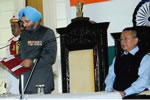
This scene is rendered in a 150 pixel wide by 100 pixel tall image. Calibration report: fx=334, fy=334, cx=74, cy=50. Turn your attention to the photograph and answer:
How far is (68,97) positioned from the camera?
1.50 m

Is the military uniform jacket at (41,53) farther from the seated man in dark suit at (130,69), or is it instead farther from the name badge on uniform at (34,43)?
the seated man in dark suit at (130,69)

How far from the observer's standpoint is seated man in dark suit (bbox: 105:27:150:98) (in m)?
2.80

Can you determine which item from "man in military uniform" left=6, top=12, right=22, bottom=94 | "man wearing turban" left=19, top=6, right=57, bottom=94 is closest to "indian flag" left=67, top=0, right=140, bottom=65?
"man in military uniform" left=6, top=12, right=22, bottom=94

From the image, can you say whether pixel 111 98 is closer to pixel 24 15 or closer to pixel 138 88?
pixel 138 88

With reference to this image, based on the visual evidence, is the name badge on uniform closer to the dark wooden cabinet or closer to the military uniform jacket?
the military uniform jacket

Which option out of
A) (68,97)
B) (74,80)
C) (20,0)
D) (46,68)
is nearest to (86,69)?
(74,80)

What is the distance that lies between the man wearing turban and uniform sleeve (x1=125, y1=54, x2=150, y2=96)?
0.72m

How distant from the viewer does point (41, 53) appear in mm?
2865

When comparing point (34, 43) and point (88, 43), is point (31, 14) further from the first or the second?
point (88, 43)

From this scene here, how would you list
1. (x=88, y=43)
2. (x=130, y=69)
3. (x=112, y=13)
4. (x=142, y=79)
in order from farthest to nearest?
(x=112, y=13) → (x=88, y=43) → (x=130, y=69) → (x=142, y=79)

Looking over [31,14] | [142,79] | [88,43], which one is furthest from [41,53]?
[142,79]

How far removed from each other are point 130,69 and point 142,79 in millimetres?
192

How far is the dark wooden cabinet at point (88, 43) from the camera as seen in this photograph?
3.41 metres

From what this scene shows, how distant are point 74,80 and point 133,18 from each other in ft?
3.11
